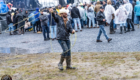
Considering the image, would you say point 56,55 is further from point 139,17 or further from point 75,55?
point 139,17

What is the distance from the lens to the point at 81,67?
721 centimetres

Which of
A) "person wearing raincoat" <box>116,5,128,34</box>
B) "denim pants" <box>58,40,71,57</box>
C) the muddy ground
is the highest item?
"person wearing raincoat" <box>116,5,128,34</box>

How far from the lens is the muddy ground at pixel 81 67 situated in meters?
6.21

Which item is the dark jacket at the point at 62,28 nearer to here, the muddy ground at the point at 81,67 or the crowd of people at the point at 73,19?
the crowd of people at the point at 73,19

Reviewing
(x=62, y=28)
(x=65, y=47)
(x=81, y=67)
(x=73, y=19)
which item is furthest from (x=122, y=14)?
(x=65, y=47)

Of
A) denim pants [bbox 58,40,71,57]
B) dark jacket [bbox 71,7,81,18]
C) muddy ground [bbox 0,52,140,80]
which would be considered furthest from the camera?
dark jacket [bbox 71,7,81,18]

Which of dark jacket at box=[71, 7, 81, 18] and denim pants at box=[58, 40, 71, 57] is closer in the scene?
denim pants at box=[58, 40, 71, 57]

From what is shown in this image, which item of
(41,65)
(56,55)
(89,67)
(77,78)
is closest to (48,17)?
(56,55)

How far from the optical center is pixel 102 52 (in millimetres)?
9094

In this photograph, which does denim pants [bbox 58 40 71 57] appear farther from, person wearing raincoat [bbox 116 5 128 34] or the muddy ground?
person wearing raincoat [bbox 116 5 128 34]

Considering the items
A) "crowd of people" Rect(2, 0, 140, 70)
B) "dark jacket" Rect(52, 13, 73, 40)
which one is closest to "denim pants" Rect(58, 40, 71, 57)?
"crowd of people" Rect(2, 0, 140, 70)

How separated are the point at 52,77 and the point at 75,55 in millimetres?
2835

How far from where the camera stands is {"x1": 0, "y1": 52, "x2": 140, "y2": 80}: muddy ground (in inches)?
244

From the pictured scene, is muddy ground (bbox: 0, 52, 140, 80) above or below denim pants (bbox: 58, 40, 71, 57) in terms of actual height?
below
